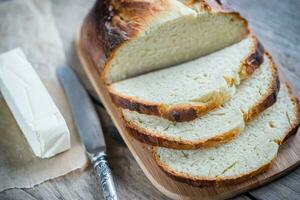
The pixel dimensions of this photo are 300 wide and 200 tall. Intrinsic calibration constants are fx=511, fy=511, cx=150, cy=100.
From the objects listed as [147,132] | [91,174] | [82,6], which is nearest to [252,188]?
[147,132]

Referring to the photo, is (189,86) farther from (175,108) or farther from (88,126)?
(88,126)

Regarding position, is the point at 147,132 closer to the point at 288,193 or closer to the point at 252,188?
the point at 252,188

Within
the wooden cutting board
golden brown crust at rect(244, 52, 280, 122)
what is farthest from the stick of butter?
golden brown crust at rect(244, 52, 280, 122)

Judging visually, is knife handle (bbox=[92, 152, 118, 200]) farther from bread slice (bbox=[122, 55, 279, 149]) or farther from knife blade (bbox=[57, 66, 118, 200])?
bread slice (bbox=[122, 55, 279, 149])

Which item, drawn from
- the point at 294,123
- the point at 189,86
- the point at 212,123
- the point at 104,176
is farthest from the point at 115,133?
the point at 294,123

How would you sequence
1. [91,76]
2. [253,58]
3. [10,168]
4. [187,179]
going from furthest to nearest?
[91,76]
[253,58]
[10,168]
[187,179]

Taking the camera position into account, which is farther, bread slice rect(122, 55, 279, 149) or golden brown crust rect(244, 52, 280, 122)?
golden brown crust rect(244, 52, 280, 122)

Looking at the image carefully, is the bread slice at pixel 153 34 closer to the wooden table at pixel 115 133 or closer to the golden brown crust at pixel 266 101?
the wooden table at pixel 115 133
